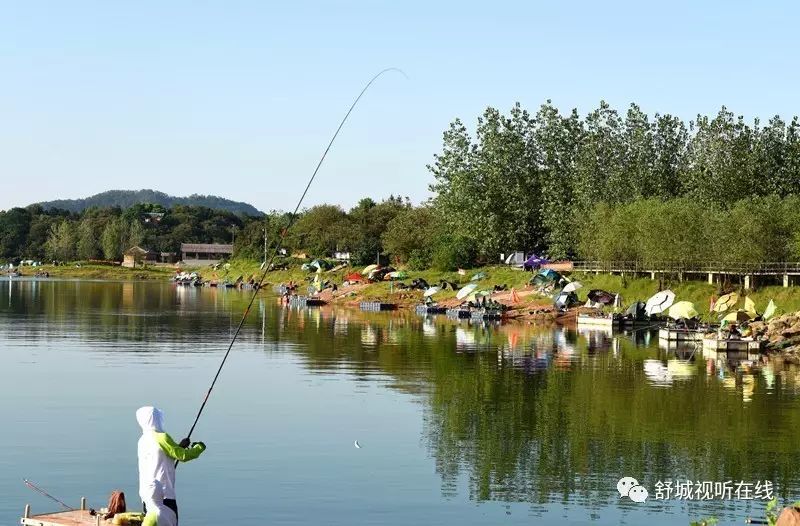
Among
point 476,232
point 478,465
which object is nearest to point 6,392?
point 478,465

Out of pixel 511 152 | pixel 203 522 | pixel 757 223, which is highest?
pixel 511 152

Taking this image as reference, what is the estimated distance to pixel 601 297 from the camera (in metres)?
104

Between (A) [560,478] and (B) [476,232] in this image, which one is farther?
(B) [476,232]

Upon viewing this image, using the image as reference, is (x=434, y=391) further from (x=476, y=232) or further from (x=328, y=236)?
(x=328, y=236)

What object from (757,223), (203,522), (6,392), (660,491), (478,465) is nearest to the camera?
(203,522)

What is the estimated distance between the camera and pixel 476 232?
133 m

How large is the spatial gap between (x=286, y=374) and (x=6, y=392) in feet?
45.3

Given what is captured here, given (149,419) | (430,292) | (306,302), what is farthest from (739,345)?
(306,302)

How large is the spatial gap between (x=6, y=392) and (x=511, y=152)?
91.7 metres

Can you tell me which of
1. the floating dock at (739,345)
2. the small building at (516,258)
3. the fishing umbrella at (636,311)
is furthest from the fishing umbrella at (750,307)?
the small building at (516,258)

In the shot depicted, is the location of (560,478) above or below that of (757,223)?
below

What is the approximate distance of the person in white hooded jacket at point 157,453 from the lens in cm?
1975

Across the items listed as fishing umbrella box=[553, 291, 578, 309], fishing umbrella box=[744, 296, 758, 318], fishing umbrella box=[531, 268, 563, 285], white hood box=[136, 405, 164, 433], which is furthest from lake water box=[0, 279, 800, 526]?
fishing umbrella box=[531, 268, 563, 285]

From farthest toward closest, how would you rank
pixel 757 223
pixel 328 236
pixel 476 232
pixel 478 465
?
pixel 328 236 < pixel 476 232 < pixel 757 223 < pixel 478 465
